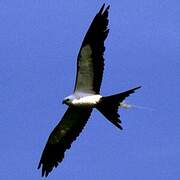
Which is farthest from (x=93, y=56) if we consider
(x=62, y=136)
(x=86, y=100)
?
(x=62, y=136)

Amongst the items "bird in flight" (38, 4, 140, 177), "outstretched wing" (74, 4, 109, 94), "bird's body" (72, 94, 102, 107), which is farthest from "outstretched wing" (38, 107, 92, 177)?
"outstretched wing" (74, 4, 109, 94)

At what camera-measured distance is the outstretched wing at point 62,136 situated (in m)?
19.0

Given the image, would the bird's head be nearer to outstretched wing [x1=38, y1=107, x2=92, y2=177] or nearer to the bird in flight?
the bird in flight

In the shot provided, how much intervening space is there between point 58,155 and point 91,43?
3020mm

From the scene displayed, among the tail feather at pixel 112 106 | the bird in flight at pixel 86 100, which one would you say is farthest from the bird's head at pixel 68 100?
the tail feather at pixel 112 106

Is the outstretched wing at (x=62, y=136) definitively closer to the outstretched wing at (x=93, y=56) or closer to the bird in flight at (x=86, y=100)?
the bird in flight at (x=86, y=100)

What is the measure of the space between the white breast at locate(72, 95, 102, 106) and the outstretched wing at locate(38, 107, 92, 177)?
19.0 inches

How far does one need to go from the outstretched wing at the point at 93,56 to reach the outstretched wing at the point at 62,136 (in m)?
0.75

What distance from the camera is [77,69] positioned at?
720 inches

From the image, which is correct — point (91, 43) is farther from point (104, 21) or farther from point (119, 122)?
point (119, 122)

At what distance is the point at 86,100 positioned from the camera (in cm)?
1820

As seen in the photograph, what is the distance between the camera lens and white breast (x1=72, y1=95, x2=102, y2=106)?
18047 mm

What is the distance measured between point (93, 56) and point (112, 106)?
116 cm

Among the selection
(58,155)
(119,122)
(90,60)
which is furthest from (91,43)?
(58,155)
